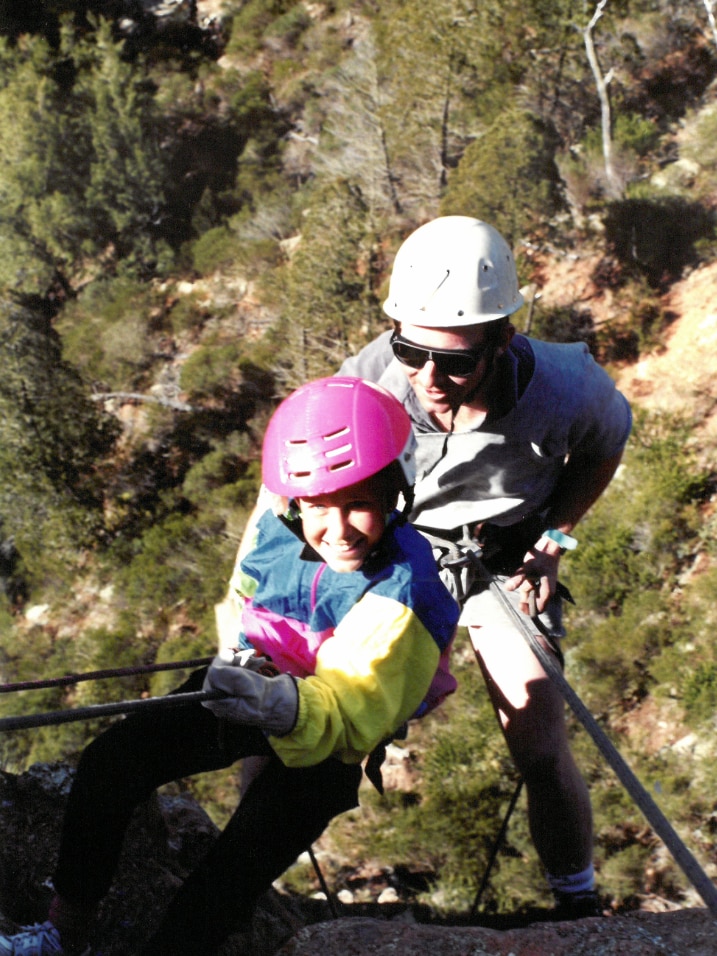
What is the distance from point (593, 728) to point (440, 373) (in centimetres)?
105

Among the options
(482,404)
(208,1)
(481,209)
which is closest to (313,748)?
(482,404)

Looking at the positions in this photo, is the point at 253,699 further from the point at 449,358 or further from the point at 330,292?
the point at 330,292

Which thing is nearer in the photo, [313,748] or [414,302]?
[313,748]

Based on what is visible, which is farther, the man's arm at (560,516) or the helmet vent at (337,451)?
the man's arm at (560,516)

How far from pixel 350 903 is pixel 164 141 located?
88.9ft

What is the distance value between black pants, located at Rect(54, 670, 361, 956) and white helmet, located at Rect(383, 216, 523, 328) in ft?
4.24

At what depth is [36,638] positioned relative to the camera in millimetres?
15867

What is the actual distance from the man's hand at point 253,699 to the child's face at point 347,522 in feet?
1.25

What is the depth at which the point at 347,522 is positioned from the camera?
1.79 m

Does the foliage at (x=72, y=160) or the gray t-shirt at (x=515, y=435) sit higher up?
the gray t-shirt at (x=515, y=435)

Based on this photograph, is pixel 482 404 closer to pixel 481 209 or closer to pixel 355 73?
pixel 481 209

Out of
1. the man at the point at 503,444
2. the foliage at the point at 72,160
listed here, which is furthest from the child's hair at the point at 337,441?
the foliage at the point at 72,160

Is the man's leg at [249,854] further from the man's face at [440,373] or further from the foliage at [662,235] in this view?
the foliage at [662,235]

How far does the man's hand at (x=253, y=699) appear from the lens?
57.1 inches
